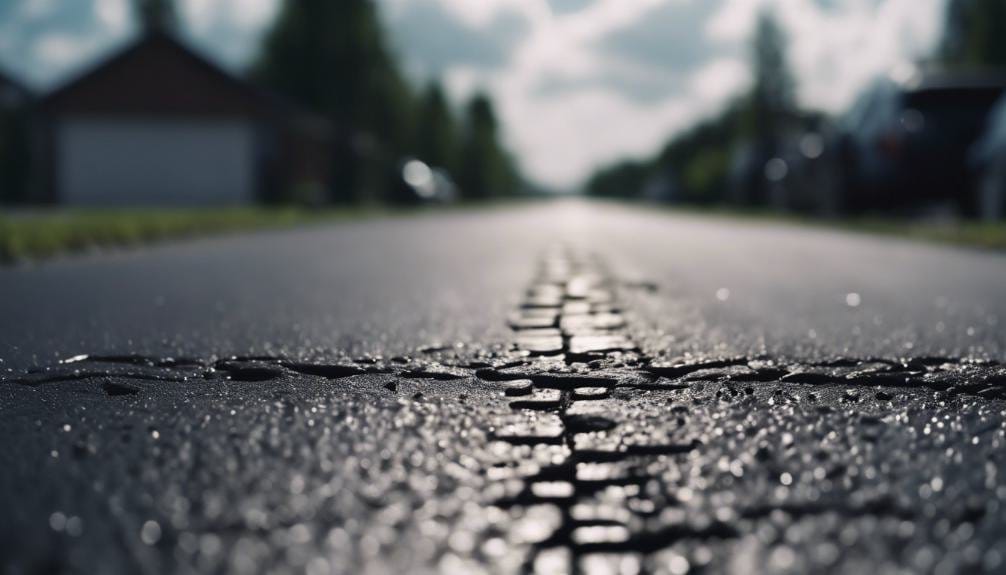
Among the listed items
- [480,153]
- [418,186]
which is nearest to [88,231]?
[418,186]

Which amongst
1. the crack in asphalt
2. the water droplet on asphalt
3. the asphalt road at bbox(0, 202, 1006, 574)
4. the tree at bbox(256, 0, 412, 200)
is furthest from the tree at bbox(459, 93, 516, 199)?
the water droplet on asphalt

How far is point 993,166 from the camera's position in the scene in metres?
15.6

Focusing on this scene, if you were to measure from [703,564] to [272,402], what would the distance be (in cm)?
163

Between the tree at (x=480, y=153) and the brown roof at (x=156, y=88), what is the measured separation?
2212 inches

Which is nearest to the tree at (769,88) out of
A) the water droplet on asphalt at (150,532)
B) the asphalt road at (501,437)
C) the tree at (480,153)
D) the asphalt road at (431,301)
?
the tree at (480,153)

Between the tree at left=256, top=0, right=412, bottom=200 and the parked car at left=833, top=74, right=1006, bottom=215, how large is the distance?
79.4ft

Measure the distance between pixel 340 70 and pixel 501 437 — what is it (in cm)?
3647

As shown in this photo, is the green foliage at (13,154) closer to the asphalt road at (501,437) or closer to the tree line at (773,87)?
the asphalt road at (501,437)

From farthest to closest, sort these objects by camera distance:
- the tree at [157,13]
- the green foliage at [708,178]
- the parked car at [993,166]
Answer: the green foliage at [708,178]
the tree at [157,13]
the parked car at [993,166]

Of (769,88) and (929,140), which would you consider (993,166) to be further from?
(769,88)

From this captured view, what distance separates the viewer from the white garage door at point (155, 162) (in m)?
33.2

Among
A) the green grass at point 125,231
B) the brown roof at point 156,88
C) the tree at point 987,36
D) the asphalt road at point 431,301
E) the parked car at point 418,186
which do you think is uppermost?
the tree at point 987,36

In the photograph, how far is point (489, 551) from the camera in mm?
1775

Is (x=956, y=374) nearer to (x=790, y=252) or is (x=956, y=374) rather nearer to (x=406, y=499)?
(x=406, y=499)
